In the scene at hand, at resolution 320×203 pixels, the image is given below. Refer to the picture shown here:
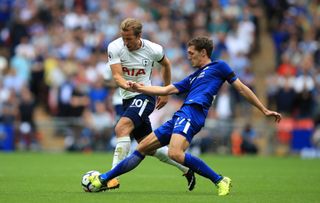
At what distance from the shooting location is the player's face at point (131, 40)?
12.4 meters

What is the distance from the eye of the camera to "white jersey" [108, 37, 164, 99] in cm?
1280

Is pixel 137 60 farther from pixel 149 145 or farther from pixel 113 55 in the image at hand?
pixel 149 145

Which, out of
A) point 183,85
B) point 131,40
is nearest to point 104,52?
point 131,40

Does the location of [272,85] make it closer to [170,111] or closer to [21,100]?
[170,111]

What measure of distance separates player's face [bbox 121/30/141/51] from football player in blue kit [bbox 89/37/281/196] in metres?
1.20

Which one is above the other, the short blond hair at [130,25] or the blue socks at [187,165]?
the short blond hair at [130,25]

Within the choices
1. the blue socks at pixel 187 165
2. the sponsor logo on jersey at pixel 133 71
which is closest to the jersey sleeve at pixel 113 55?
the sponsor logo on jersey at pixel 133 71

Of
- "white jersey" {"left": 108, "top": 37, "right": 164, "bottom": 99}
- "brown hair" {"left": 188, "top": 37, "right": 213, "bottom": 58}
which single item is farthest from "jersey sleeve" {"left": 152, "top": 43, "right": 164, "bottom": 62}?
"brown hair" {"left": 188, "top": 37, "right": 213, "bottom": 58}

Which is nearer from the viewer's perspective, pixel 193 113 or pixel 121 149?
pixel 193 113

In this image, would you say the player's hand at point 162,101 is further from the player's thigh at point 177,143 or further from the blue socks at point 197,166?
the blue socks at point 197,166

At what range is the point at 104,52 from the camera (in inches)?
1074

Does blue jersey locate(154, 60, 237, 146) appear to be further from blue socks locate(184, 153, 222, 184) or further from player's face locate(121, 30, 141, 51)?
player's face locate(121, 30, 141, 51)

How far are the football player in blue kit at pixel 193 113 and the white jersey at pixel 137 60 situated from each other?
141 cm

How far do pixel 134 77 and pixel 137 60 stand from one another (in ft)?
0.91
